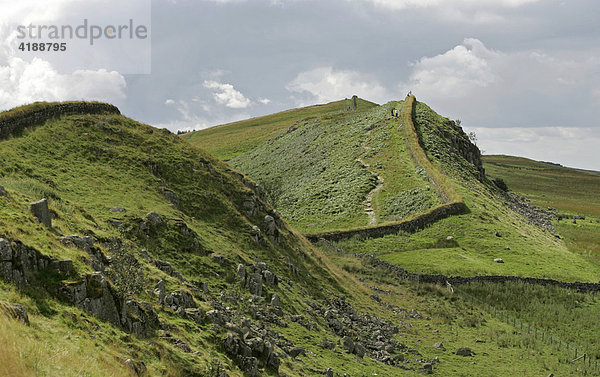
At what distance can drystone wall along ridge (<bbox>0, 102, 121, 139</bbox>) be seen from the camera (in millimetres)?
33031

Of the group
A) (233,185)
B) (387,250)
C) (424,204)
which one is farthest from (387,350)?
(424,204)

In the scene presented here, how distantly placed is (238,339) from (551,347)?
87.8ft

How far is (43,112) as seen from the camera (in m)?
37.4

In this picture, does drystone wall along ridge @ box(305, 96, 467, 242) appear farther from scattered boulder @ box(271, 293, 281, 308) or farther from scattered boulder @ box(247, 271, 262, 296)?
scattered boulder @ box(271, 293, 281, 308)

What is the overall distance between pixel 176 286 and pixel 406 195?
59203mm

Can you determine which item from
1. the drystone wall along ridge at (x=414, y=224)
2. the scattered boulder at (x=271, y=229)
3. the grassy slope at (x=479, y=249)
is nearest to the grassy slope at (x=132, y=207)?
the scattered boulder at (x=271, y=229)

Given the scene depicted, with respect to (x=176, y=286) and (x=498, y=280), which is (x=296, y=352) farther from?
(x=498, y=280)

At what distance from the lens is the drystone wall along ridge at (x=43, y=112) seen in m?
33.0

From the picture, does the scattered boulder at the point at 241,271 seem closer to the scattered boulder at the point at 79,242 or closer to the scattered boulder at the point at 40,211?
the scattered boulder at the point at 79,242

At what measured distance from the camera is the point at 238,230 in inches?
1283

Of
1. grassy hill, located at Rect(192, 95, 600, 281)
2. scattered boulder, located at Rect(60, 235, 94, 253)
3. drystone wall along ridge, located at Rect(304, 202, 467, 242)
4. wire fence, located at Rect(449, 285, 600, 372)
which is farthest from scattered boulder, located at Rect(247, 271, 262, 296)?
drystone wall along ridge, located at Rect(304, 202, 467, 242)

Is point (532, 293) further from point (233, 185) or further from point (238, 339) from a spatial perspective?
point (238, 339)

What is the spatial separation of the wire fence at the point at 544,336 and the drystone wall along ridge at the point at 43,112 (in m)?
38.1

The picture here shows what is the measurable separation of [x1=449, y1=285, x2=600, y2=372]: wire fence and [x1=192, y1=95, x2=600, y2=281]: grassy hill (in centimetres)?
627
